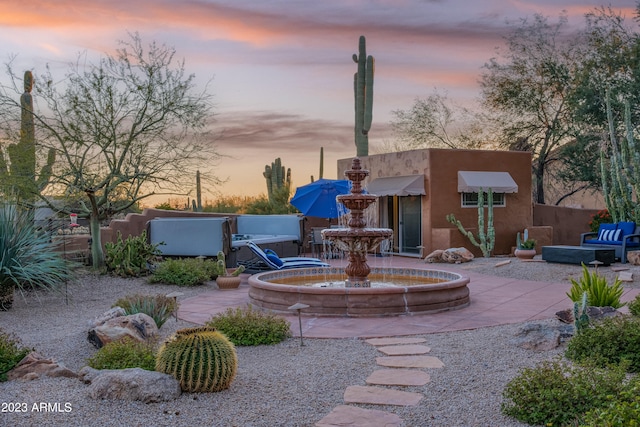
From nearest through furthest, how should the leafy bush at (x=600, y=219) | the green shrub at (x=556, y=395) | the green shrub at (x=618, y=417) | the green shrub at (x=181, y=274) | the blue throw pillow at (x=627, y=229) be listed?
the green shrub at (x=618, y=417) → the green shrub at (x=556, y=395) → the green shrub at (x=181, y=274) → the blue throw pillow at (x=627, y=229) → the leafy bush at (x=600, y=219)

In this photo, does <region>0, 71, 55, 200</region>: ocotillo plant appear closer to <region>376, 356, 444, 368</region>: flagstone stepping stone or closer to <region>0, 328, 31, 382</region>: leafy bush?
<region>0, 328, 31, 382</region>: leafy bush

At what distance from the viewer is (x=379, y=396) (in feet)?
17.2

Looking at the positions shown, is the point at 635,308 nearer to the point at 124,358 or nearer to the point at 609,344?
the point at 609,344

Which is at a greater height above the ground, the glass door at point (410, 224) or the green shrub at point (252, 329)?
the glass door at point (410, 224)

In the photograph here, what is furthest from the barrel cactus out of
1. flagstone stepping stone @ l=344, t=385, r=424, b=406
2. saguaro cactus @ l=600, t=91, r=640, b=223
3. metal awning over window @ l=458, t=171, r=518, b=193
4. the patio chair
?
saguaro cactus @ l=600, t=91, r=640, b=223

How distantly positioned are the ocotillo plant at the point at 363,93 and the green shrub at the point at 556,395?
18241 mm

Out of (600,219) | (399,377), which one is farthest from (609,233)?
(399,377)

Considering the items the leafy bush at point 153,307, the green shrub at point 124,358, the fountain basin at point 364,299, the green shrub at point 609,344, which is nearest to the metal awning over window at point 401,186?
the fountain basin at point 364,299

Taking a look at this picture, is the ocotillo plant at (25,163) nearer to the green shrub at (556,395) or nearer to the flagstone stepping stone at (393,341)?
the flagstone stepping stone at (393,341)

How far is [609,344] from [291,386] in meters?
3.05

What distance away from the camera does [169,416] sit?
4699mm

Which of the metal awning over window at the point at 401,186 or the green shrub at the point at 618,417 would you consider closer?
the green shrub at the point at 618,417

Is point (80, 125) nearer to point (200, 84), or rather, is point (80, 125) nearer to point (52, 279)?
point (200, 84)

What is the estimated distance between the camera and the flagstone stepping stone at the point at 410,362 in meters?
6.22
